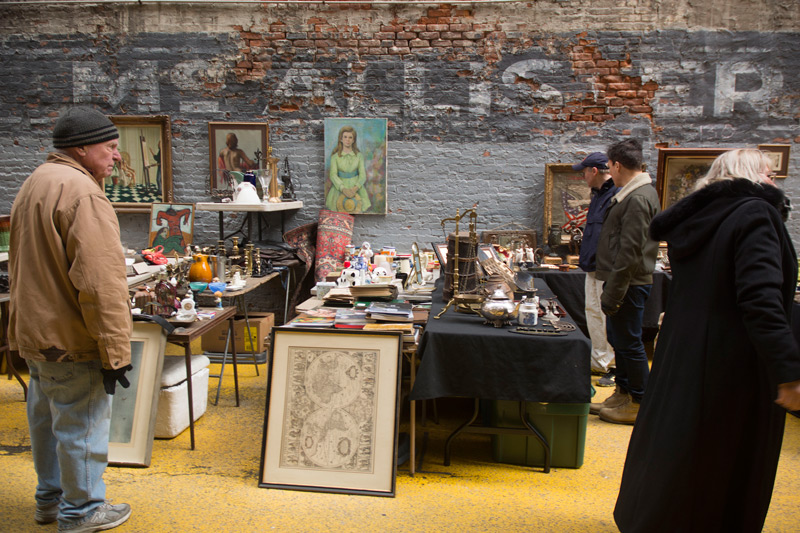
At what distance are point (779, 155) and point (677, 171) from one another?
3.60 ft

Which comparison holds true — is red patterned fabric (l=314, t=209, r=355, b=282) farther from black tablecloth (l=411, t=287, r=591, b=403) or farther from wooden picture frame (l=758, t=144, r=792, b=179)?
wooden picture frame (l=758, t=144, r=792, b=179)

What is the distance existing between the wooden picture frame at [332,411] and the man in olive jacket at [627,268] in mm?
1748

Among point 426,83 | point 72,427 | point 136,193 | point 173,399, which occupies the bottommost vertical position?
point 173,399

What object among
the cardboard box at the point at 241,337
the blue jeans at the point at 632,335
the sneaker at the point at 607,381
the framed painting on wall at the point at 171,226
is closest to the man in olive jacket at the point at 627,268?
the blue jeans at the point at 632,335

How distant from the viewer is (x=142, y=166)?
7441 mm

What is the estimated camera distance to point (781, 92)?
682 centimetres

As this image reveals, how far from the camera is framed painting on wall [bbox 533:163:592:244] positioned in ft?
23.2

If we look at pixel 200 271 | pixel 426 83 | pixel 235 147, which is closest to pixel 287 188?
pixel 235 147

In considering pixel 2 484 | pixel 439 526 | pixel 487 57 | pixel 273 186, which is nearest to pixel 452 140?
pixel 487 57

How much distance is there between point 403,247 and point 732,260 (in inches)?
206

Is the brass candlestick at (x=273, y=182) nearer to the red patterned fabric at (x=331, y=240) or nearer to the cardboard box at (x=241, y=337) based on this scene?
the red patterned fabric at (x=331, y=240)

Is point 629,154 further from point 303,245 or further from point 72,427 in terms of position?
point 72,427

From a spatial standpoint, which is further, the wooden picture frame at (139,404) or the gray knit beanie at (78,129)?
the wooden picture frame at (139,404)

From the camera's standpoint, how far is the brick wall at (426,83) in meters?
6.87
